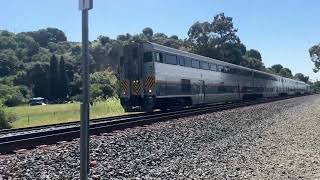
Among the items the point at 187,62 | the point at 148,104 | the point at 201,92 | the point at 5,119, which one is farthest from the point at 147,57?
the point at 5,119

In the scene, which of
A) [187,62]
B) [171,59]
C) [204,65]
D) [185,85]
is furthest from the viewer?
[204,65]

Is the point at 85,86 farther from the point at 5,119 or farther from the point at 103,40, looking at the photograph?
the point at 103,40

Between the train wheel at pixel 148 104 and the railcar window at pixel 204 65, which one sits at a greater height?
the railcar window at pixel 204 65

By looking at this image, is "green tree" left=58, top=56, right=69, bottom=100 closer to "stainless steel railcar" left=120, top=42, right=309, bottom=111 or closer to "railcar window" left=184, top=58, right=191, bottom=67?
"stainless steel railcar" left=120, top=42, right=309, bottom=111

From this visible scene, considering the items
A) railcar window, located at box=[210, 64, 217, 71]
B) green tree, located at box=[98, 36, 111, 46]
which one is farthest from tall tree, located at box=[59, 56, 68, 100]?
railcar window, located at box=[210, 64, 217, 71]

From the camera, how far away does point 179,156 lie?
430 inches

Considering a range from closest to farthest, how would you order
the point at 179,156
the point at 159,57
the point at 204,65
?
the point at 179,156
the point at 159,57
the point at 204,65

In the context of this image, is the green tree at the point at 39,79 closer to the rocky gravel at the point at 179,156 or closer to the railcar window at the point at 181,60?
Answer: the railcar window at the point at 181,60

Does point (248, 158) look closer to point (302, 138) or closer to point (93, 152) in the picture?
point (93, 152)

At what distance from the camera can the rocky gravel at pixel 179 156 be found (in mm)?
8559

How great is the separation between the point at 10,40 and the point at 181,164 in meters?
189

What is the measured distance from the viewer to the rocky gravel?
8559mm

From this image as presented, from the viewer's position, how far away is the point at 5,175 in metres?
7.59

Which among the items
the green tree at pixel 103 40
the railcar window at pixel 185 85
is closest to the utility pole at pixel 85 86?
the railcar window at pixel 185 85
